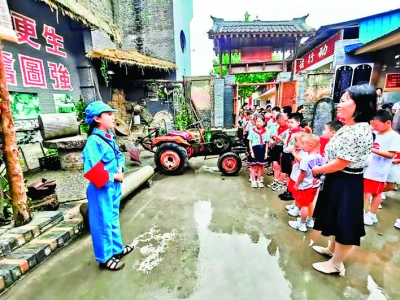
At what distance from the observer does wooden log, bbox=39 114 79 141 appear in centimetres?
530

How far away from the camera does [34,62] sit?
6.15 meters

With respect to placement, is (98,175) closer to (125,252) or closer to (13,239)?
(125,252)

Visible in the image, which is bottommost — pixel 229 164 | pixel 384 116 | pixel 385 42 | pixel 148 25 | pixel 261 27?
pixel 229 164

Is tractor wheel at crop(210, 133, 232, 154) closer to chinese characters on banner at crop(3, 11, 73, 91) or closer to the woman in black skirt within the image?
the woman in black skirt

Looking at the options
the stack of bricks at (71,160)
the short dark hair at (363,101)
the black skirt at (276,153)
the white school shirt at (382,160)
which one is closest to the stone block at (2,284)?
the short dark hair at (363,101)

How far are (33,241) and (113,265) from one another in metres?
1.09

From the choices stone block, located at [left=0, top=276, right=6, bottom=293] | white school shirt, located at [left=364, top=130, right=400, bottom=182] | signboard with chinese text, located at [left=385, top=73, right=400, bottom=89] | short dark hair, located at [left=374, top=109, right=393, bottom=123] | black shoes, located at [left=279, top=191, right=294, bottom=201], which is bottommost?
black shoes, located at [left=279, top=191, right=294, bottom=201]

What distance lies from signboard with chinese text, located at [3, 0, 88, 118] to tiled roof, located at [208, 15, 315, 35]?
19.9 feet

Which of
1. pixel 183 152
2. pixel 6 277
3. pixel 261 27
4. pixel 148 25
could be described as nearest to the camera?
pixel 6 277

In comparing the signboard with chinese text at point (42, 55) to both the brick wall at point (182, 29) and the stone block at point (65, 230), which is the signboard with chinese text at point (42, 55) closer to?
the stone block at point (65, 230)

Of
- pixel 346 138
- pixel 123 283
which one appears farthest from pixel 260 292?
pixel 346 138

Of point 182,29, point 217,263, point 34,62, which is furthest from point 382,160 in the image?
point 182,29

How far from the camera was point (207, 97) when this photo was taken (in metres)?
10.8

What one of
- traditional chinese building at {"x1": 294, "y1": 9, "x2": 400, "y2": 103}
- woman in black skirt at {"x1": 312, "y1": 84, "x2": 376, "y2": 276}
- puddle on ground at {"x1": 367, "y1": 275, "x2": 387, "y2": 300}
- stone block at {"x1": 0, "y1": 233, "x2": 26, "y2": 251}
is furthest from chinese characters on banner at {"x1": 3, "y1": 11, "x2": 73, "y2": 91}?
traditional chinese building at {"x1": 294, "y1": 9, "x2": 400, "y2": 103}
